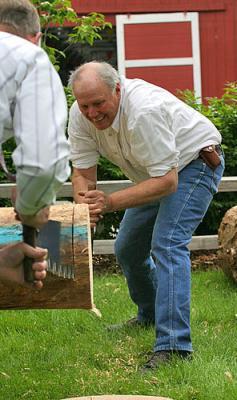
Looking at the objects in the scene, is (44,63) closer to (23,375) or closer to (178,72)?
(23,375)

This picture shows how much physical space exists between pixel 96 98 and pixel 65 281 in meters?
1.01

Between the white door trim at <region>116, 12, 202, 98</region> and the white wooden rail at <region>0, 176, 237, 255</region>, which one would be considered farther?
the white door trim at <region>116, 12, 202, 98</region>

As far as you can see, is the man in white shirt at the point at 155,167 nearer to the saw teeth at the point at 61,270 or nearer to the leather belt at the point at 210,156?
the leather belt at the point at 210,156

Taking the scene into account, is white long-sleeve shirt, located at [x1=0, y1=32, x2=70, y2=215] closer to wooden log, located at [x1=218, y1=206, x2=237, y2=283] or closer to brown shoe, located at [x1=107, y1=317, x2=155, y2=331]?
brown shoe, located at [x1=107, y1=317, x2=155, y2=331]

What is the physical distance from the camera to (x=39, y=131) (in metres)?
2.91

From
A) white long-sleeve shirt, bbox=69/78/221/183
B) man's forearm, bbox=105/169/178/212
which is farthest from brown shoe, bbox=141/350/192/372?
white long-sleeve shirt, bbox=69/78/221/183

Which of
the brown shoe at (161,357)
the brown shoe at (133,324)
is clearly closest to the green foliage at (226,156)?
the brown shoe at (133,324)

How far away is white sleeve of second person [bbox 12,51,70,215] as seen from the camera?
9.55ft

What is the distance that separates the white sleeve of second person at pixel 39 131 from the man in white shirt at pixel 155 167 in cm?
163

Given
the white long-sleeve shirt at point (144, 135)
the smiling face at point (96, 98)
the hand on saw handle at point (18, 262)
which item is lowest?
the hand on saw handle at point (18, 262)

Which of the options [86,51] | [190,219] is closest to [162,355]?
[190,219]

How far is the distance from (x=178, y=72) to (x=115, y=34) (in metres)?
1.39

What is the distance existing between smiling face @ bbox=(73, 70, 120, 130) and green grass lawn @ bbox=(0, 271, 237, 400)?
54.9 inches

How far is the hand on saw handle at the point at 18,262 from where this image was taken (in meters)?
3.26
